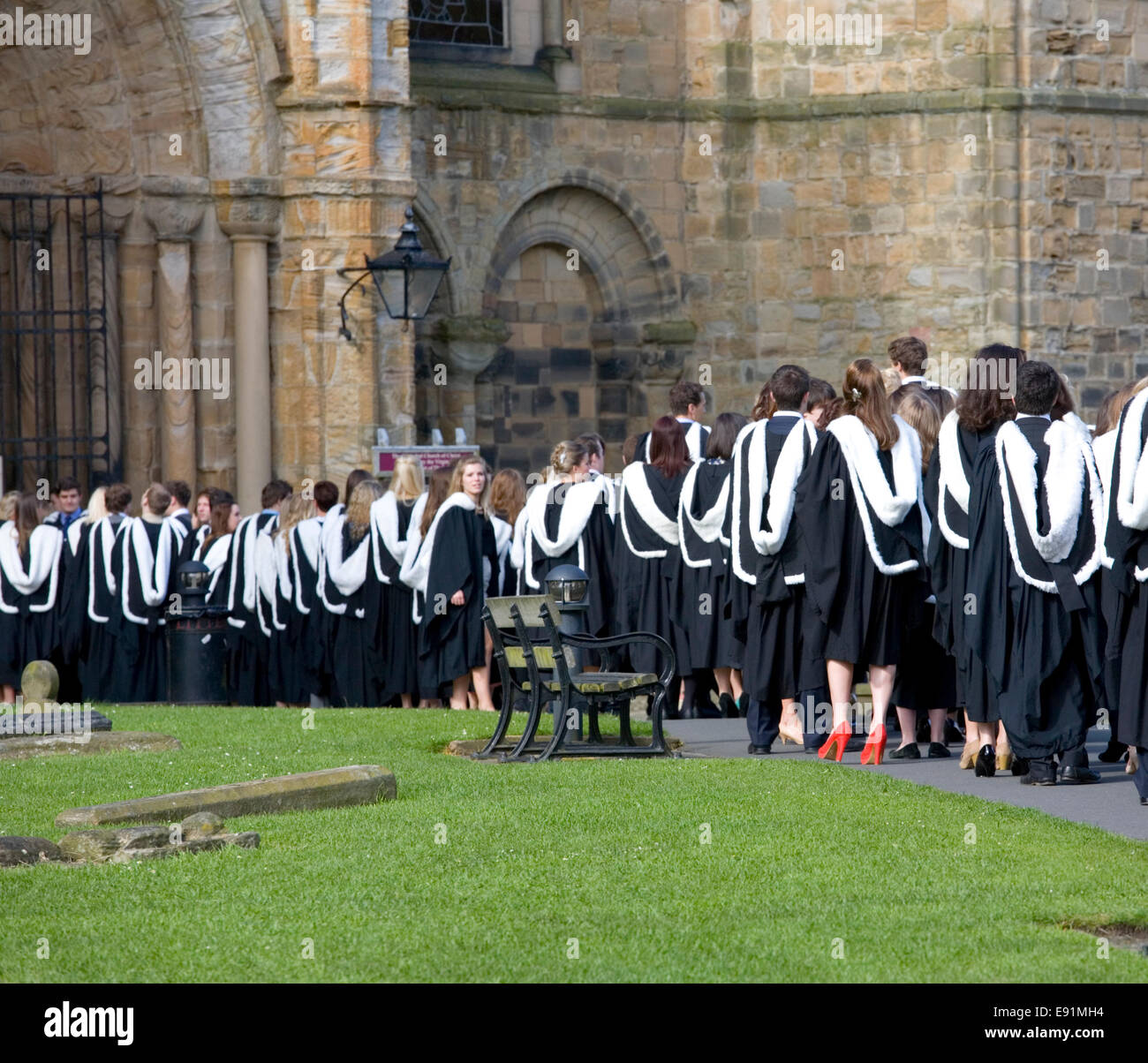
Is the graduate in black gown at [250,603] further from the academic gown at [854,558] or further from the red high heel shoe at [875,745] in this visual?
the red high heel shoe at [875,745]

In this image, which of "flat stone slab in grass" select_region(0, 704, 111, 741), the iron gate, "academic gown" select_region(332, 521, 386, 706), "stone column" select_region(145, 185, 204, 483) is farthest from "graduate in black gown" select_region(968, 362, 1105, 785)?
the iron gate

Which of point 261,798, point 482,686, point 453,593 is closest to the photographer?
point 261,798

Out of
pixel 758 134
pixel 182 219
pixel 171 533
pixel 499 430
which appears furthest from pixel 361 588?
pixel 758 134

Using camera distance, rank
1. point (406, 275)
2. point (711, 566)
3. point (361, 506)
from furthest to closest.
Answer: point (406, 275), point (361, 506), point (711, 566)

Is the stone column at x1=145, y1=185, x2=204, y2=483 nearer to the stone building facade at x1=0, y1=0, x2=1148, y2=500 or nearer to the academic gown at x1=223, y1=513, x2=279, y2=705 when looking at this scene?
the academic gown at x1=223, y1=513, x2=279, y2=705

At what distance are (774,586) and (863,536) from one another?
57cm

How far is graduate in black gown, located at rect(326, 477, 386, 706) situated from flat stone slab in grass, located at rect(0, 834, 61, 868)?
6977mm

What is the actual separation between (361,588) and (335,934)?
8971mm

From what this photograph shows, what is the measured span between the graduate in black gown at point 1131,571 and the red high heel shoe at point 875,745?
1574 mm

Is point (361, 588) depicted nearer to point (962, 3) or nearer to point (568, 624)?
point (568, 624)

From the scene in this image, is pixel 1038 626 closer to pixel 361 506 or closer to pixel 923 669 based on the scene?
pixel 923 669

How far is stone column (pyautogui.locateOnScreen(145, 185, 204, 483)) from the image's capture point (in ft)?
57.3

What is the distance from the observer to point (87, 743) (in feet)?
36.8

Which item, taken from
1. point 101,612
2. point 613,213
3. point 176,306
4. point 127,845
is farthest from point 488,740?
point 613,213
